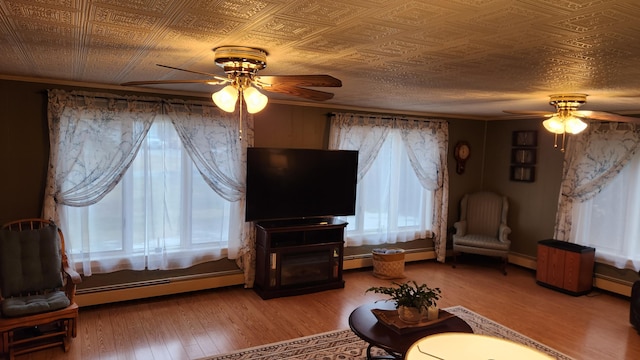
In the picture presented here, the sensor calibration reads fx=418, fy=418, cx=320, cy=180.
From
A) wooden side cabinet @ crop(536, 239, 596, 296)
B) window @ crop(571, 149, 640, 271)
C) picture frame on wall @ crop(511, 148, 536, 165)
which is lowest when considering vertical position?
wooden side cabinet @ crop(536, 239, 596, 296)

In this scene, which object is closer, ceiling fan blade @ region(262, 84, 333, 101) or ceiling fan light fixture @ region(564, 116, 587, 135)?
ceiling fan blade @ region(262, 84, 333, 101)

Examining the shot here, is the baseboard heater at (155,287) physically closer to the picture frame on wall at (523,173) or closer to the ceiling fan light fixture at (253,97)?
the ceiling fan light fixture at (253,97)

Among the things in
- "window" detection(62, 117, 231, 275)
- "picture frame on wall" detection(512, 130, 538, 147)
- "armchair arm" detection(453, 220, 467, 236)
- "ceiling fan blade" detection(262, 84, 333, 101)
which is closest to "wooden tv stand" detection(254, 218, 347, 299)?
"window" detection(62, 117, 231, 275)

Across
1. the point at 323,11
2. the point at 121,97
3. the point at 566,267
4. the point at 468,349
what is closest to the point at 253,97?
the point at 323,11

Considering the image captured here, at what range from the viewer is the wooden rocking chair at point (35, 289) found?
3227 millimetres

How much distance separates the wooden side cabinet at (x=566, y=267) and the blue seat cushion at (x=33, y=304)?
Result: 5.39 m

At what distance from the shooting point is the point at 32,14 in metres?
1.80

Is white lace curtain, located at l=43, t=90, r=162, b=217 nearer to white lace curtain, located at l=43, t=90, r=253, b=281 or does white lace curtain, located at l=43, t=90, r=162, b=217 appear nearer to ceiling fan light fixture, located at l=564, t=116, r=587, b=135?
white lace curtain, located at l=43, t=90, r=253, b=281

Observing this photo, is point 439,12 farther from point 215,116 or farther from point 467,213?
point 467,213

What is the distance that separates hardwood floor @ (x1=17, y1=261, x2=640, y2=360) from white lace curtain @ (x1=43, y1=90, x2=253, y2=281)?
118cm

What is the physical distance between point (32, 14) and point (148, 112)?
2.60 metres

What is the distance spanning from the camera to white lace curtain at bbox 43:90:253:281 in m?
4.01

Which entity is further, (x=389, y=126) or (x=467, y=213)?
(x=467, y=213)

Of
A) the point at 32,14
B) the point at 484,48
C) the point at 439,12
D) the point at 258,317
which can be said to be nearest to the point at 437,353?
the point at 439,12
